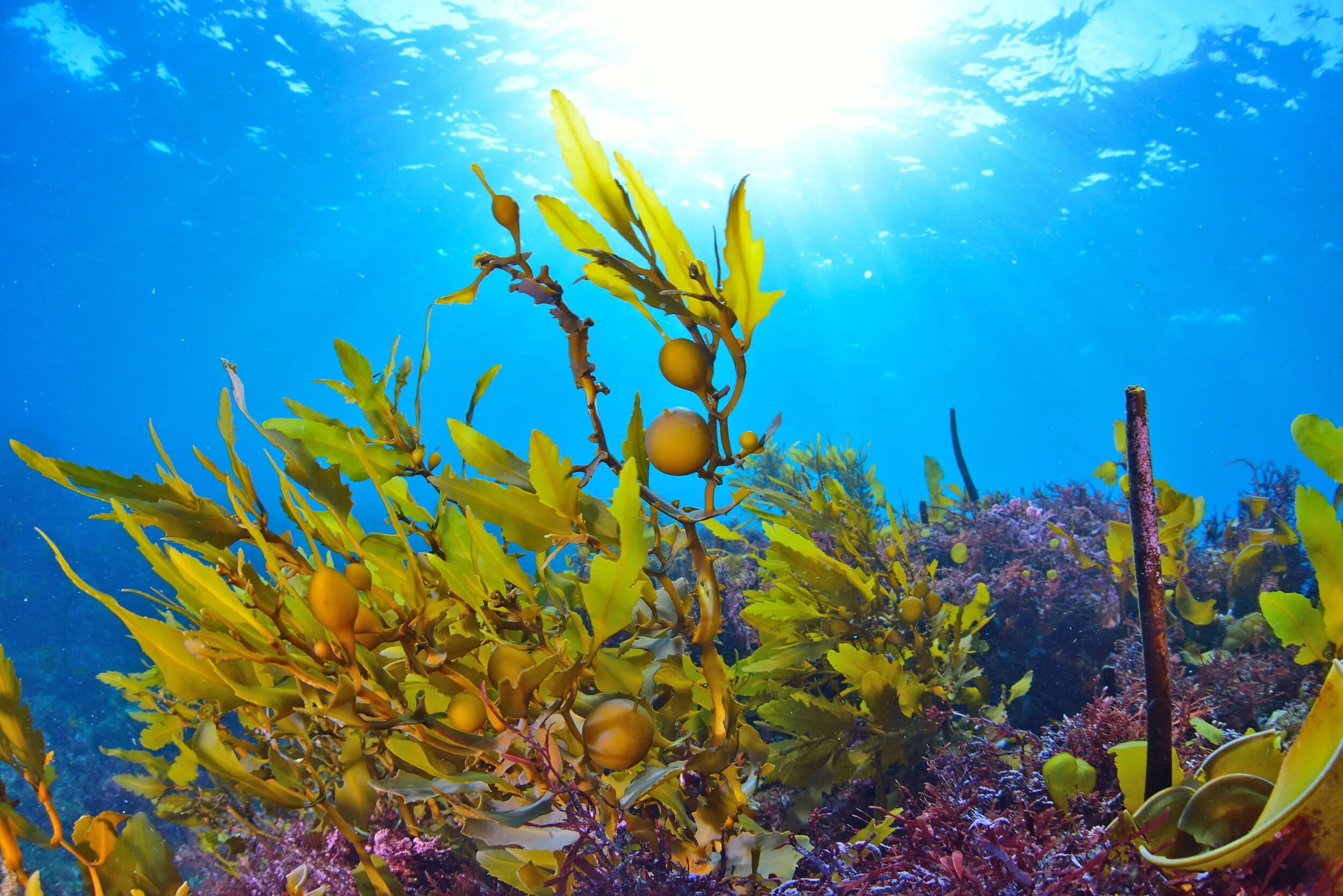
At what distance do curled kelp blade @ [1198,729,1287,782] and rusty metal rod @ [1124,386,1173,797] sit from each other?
0.20ft

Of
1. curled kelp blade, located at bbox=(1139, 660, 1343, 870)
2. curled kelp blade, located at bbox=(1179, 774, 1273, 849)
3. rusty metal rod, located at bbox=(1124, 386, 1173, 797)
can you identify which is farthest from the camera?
rusty metal rod, located at bbox=(1124, 386, 1173, 797)

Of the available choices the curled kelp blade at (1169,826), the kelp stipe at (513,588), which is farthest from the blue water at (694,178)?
the curled kelp blade at (1169,826)

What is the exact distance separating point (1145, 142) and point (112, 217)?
50500 mm

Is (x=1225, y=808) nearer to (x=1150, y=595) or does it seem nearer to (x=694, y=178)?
(x=1150, y=595)

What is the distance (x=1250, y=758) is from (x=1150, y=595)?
21 centimetres

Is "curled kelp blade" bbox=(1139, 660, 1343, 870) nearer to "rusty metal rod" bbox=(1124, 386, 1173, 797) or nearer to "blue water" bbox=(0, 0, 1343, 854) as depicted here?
"rusty metal rod" bbox=(1124, 386, 1173, 797)

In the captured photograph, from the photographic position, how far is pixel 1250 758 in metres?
0.74

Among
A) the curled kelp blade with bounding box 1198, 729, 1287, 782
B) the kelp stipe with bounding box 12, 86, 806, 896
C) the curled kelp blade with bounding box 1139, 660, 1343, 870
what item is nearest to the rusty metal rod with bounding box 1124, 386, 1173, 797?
the curled kelp blade with bounding box 1198, 729, 1287, 782

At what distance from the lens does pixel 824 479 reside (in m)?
1.64

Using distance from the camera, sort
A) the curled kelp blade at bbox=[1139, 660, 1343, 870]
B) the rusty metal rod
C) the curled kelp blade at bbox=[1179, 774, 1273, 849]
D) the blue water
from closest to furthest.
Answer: the curled kelp blade at bbox=[1139, 660, 1343, 870] → the curled kelp blade at bbox=[1179, 774, 1273, 849] → the rusty metal rod → the blue water

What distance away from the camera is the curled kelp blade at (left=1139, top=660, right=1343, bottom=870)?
54 centimetres

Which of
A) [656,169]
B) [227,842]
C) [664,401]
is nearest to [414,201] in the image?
[656,169]

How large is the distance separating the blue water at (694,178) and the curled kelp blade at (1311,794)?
1592cm

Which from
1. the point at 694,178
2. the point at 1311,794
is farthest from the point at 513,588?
the point at 694,178
